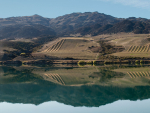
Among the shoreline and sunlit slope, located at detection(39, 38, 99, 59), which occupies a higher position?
sunlit slope, located at detection(39, 38, 99, 59)

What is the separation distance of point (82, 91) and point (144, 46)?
293 feet

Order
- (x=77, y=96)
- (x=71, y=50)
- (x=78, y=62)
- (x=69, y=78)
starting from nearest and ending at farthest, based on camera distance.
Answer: (x=77, y=96)
(x=69, y=78)
(x=78, y=62)
(x=71, y=50)

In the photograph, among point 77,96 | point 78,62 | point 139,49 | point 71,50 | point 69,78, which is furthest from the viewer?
point 71,50

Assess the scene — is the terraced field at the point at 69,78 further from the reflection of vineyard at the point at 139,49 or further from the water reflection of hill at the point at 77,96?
the reflection of vineyard at the point at 139,49

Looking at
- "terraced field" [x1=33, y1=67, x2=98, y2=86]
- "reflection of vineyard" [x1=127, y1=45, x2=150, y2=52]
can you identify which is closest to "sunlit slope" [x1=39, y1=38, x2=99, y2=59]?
"reflection of vineyard" [x1=127, y1=45, x2=150, y2=52]

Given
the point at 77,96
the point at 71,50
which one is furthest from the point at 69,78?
the point at 71,50

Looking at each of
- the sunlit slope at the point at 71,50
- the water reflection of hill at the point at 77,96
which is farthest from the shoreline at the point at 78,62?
the water reflection of hill at the point at 77,96

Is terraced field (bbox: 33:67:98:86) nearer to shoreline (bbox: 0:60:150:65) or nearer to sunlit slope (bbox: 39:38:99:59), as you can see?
shoreline (bbox: 0:60:150:65)

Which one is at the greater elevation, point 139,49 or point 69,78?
point 69,78

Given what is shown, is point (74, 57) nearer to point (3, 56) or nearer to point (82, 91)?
point (3, 56)

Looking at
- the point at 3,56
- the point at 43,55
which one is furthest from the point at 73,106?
the point at 3,56

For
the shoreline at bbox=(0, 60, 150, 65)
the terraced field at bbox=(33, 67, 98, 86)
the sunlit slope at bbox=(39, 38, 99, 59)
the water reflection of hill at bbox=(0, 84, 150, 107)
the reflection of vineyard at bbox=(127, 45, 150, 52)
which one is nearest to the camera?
the water reflection of hill at bbox=(0, 84, 150, 107)

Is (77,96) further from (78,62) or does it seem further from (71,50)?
(71,50)

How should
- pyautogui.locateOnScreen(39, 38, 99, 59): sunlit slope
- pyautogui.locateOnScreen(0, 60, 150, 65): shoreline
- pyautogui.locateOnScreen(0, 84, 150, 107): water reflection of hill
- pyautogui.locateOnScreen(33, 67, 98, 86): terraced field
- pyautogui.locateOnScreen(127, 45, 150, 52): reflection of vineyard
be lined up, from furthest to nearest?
pyautogui.locateOnScreen(127, 45, 150, 52): reflection of vineyard < pyautogui.locateOnScreen(39, 38, 99, 59): sunlit slope < pyautogui.locateOnScreen(0, 60, 150, 65): shoreline < pyautogui.locateOnScreen(33, 67, 98, 86): terraced field < pyautogui.locateOnScreen(0, 84, 150, 107): water reflection of hill
